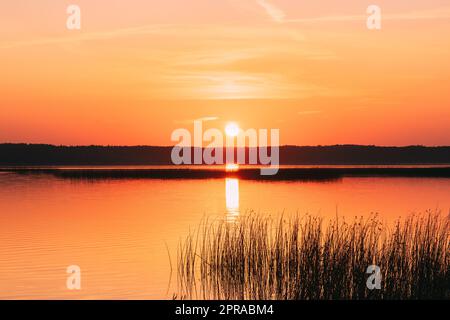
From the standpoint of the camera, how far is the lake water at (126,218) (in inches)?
606

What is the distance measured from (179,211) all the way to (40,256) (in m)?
12.4

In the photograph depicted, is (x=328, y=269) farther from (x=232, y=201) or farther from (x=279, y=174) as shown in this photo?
(x=279, y=174)

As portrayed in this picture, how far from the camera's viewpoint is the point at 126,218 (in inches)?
1093

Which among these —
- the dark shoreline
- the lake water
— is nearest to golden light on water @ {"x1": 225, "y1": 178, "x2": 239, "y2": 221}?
the lake water

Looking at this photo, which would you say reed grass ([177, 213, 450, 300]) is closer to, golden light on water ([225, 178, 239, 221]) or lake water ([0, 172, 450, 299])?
lake water ([0, 172, 450, 299])

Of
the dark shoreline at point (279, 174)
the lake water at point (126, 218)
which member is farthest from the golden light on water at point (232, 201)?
the dark shoreline at point (279, 174)

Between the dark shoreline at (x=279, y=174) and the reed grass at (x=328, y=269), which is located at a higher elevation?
the dark shoreline at (x=279, y=174)

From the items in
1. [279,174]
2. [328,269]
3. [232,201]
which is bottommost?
[328,269]

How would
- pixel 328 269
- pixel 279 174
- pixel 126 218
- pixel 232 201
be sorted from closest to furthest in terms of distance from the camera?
pixel 328 269
pixel 126 218
pixel 232 201
pixel 279 174

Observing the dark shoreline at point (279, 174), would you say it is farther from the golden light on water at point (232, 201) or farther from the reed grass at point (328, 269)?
the reed grass at point (328, 269)

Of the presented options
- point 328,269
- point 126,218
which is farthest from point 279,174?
point 328,269

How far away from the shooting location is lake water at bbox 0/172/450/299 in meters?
15.4

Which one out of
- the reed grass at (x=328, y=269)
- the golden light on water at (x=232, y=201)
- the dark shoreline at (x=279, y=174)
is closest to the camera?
the reed grass at (x=328, y=269)
